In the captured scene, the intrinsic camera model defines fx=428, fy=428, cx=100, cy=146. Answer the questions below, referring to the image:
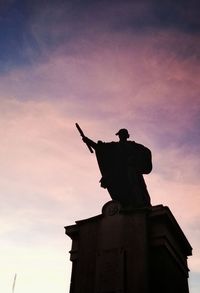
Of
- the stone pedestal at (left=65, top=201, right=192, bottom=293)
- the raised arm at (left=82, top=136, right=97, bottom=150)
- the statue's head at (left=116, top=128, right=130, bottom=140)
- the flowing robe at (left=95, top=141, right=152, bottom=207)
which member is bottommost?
the stone pedestal at (left=65, top=201, right=192, bottom=293)

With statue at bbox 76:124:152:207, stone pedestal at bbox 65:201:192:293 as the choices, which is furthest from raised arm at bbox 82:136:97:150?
stone pedestal at bbox 65:201:192:293

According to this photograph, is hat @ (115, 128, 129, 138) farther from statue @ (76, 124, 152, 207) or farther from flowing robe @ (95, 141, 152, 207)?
flowing robe @ (95, 141, 152, 207)

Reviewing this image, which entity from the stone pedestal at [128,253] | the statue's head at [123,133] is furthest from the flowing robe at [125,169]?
the stone pedestal at [128,253]

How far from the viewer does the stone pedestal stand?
27.7ft

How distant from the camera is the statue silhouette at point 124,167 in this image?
10.2 metres

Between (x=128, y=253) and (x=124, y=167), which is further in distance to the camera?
(x=124, y=167)

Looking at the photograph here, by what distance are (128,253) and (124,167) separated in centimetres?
250

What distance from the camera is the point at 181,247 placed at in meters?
10.2

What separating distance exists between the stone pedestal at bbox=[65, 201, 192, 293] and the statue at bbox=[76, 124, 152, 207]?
0.70m

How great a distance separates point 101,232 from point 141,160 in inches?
89.3

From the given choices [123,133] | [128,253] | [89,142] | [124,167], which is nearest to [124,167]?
[124,167]

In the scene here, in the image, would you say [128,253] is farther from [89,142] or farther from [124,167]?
[89,142]

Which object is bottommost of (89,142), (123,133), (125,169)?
(125,169)

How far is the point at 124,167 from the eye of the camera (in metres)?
10.6
